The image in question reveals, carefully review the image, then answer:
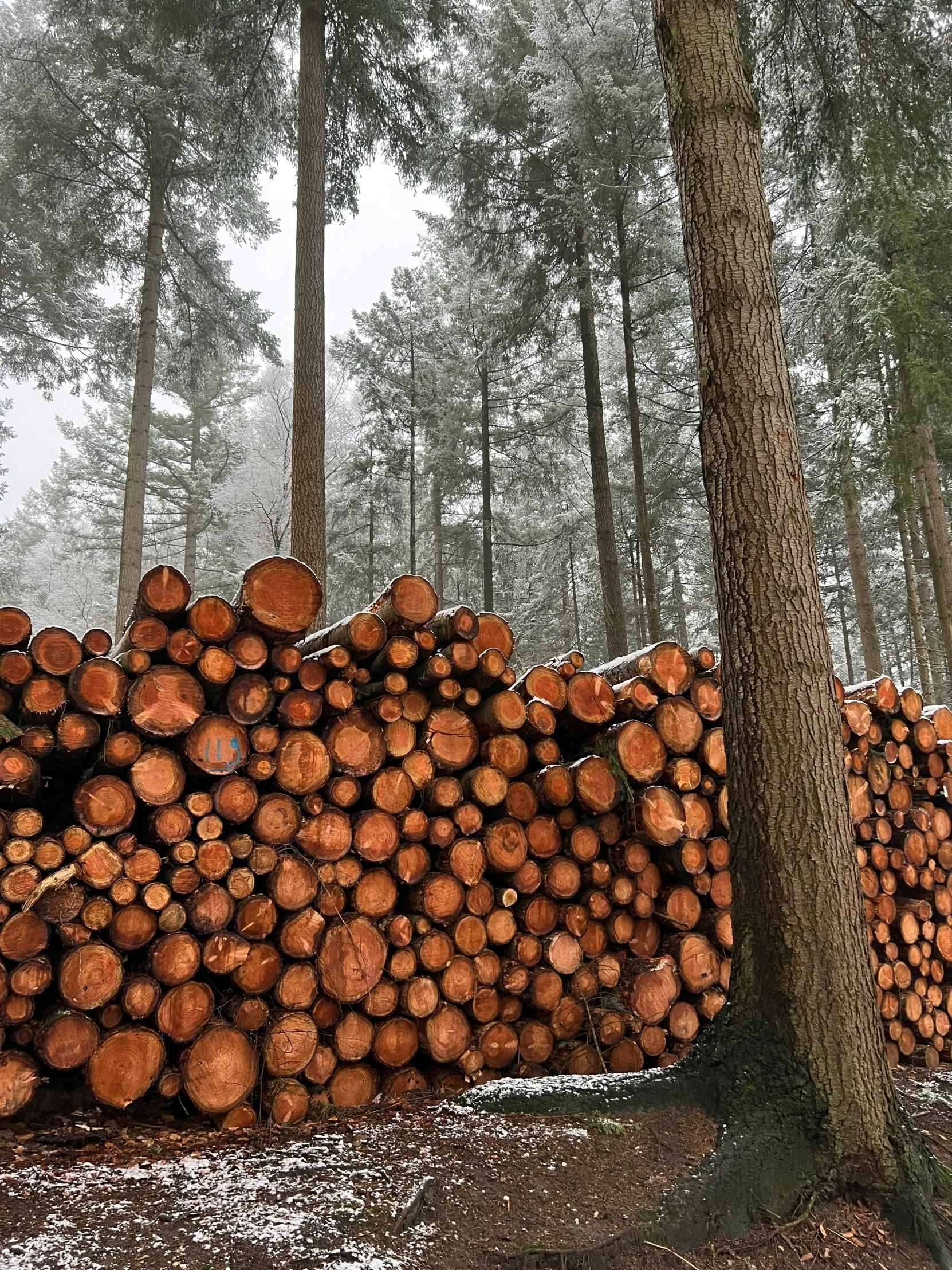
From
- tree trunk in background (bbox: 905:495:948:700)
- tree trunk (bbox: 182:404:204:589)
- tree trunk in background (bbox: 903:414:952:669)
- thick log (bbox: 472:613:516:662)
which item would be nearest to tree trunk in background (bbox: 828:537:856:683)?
tree trunk in background (bbox: 905:495:948:700)

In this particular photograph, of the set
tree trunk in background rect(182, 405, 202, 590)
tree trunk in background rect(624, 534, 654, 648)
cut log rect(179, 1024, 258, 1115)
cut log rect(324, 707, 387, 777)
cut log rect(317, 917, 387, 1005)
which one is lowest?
cut log rect(179, 1024, 258, 1115)

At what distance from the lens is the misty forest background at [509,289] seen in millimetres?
8969

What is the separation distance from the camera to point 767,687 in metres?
2.67

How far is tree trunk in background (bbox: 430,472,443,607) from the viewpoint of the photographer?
60.5 ft

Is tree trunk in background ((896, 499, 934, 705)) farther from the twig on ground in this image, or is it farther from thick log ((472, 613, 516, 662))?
the twig on ground

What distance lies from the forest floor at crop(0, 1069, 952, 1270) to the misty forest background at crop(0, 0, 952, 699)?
1830mm

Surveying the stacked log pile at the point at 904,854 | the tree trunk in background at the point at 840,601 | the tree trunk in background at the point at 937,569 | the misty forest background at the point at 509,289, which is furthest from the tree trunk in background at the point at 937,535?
the tree trunk in background at the point at 840,601

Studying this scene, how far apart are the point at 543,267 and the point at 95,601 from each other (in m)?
17.7

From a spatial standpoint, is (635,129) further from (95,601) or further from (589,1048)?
(95,601)

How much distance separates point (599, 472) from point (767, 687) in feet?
27.1

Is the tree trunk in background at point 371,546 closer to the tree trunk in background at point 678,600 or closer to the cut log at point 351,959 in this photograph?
the tree trunk in background at point 678,600

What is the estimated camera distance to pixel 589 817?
139 inches

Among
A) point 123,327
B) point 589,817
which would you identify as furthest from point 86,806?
point 123,327

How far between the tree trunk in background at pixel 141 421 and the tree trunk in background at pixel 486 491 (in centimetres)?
569
